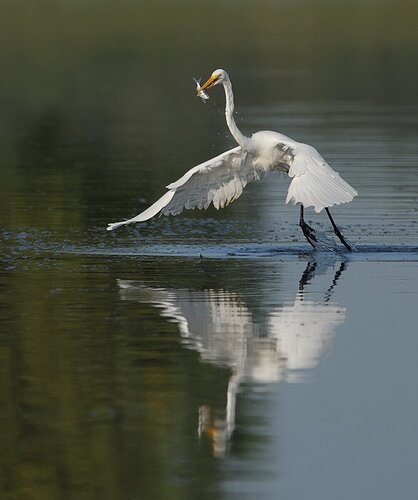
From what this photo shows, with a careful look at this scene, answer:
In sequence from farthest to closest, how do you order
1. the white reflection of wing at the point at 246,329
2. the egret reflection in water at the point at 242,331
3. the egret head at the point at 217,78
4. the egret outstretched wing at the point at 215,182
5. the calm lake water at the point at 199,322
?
the egret head at the point at 217,78
the egret outstretched wing at the point at 215,182
the white reflection of wing at the point at 246,329
the egret reflection in water at the point at 242,331
the calm lake water at the point at 199,322

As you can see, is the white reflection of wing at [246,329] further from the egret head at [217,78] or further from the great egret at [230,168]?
the egret head at [217,78]

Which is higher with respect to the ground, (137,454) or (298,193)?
(298,193)

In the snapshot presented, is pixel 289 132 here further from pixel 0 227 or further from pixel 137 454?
pixel 137 454

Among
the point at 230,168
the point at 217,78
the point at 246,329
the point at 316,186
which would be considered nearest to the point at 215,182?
the point at 230,168

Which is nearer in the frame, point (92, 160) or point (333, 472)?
point (333, 472)

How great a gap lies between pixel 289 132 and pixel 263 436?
22.7 metres

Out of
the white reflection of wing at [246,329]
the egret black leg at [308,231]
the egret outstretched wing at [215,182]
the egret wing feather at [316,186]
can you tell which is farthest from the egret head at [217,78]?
the white reflection of wing at [246,329]

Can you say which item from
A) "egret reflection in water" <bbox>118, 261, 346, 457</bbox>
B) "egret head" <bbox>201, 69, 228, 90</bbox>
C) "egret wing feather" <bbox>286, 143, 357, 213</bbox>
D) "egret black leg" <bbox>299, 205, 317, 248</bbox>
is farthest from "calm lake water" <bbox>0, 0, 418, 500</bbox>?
"egret head" <bbox>201, 69, 228, 90</bbox>

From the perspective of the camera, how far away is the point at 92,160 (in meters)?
30.1

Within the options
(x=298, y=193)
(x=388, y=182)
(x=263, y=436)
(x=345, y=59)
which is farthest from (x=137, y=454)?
(x=345, y=59)

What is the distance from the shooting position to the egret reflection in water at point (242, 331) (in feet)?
40.0

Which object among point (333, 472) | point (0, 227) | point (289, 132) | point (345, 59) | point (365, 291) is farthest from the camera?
point (345, 59)

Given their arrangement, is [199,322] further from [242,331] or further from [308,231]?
[308,231]

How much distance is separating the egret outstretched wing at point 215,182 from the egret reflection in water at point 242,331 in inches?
85.8
